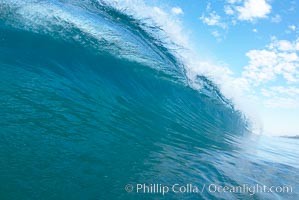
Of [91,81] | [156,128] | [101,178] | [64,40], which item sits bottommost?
[101,178]

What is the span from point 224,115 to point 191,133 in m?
4.21

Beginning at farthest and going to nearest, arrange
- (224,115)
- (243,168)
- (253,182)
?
(224,115) → (243,168) → (253,182)

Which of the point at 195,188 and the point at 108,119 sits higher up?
the point at 108,119

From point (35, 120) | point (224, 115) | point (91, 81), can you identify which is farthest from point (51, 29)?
point (224, 115)

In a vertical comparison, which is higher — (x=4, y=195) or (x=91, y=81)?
(x=91, y=81)

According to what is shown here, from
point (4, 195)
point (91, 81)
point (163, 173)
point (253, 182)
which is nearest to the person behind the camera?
point (4, 195)

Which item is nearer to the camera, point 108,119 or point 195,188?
point 195,188

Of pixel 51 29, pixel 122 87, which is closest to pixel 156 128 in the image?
pixel 122 87

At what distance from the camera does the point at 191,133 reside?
6.81 meters

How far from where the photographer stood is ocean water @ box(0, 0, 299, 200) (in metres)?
3.15

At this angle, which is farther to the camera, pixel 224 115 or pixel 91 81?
pixel 224 115

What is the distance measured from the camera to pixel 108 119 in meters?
5.51

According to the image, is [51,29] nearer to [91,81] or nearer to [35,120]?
[91,81]

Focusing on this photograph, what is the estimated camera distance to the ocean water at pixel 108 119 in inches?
124
